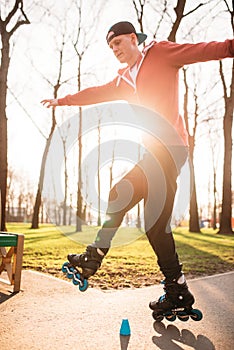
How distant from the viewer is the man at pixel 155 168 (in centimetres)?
321

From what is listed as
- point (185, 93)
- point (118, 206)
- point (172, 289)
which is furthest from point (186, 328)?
point (185, 93)

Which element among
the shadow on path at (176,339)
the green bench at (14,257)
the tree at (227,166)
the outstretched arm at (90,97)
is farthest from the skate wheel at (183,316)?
the tree at (227,166)

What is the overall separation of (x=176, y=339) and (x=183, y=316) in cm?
41

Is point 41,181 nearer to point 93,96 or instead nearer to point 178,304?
point 93,96

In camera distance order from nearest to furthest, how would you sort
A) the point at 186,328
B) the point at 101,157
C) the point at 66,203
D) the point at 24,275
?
the point at 186,328 → the point at 24,275 → the point at 101,157 → the point at 66,203

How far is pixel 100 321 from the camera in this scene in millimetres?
3303

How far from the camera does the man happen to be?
3205 millimetres

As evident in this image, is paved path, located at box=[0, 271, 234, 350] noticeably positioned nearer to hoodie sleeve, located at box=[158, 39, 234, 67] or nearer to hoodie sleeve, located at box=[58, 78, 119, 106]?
hoodie sleeve, located at box=[58, 78, 119, 106]

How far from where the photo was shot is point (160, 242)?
10.6 ft

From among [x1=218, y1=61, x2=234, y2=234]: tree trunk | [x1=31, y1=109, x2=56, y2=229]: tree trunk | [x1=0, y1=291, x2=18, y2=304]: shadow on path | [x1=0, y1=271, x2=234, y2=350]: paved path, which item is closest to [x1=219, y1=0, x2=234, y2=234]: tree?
[x1=218, y1=61, x2=234, y2=234]: tree trunk

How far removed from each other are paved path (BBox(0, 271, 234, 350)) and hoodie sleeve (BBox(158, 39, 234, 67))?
2.03 metres

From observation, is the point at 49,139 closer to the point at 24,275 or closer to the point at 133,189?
the point at 24,275

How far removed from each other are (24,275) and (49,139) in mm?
20347

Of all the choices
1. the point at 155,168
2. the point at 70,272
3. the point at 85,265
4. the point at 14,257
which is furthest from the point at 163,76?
the point at 14,257
